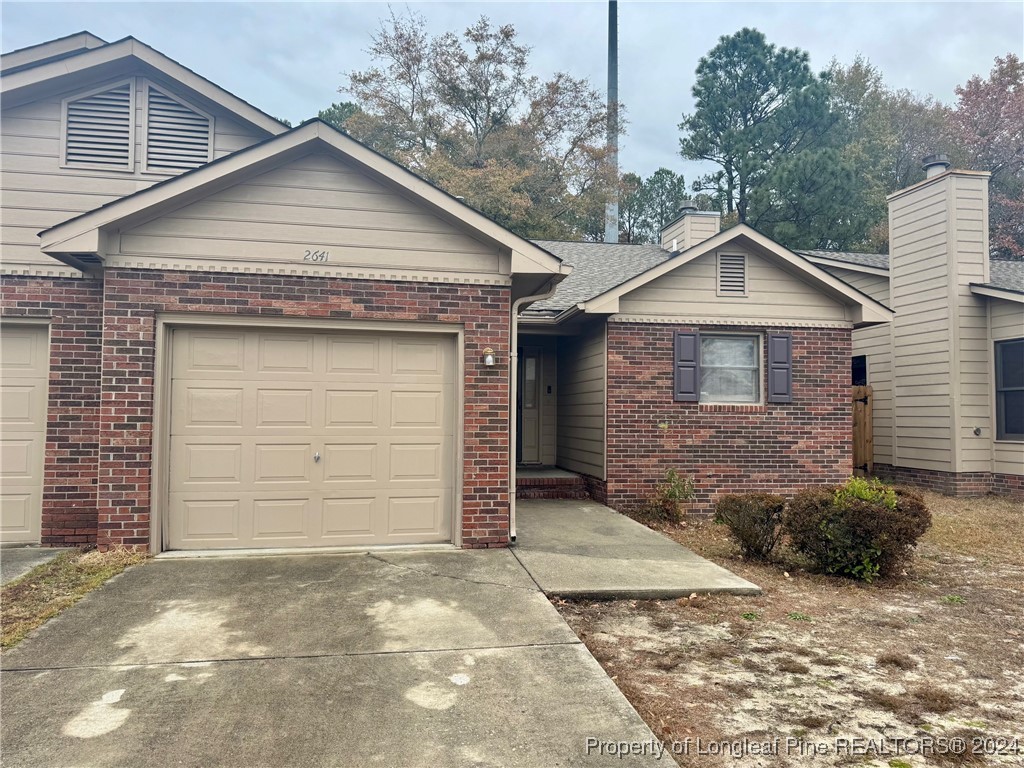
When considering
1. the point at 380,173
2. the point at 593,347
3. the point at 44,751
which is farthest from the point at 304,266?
the point at 593,347

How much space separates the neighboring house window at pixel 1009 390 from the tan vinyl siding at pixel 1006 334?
118 millimetres

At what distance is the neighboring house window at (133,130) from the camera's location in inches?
269

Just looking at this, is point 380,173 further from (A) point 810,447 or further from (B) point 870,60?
(B) point 870,60

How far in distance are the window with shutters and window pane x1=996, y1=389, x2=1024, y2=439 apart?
45.3 feet

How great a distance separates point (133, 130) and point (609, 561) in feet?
23.0

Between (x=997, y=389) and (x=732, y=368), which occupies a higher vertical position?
(x=732, y=368)

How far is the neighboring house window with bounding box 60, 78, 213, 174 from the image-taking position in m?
6.84

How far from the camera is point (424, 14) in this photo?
79.7 ft

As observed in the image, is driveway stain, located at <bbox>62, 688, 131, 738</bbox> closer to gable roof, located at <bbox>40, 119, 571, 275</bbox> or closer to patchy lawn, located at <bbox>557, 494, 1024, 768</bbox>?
patchy lawn, located at <bbox>557, 494, 1024, 768</bbox>

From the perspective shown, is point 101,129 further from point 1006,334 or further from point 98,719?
point 1006,334

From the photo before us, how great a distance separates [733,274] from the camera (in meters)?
9.70

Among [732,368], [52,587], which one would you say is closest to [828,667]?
[52,587]

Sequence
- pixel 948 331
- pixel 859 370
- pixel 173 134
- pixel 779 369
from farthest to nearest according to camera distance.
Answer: pixel 859 370, pixel 948 331, pixel 779 369, pixel 173 134

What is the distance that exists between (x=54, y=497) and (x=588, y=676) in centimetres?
587
